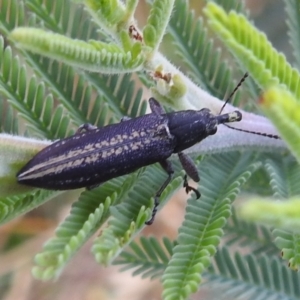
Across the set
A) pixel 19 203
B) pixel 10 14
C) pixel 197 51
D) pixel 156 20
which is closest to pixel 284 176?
pixel 197 51

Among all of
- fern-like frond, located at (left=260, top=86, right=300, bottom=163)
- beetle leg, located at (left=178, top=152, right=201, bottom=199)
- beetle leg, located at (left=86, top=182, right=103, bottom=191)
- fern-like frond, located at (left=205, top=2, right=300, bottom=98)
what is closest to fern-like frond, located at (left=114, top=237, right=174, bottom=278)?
beetle leg, located at (left=178, top=152, right=201, bottom=199)

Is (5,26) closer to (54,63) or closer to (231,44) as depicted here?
(54,63)

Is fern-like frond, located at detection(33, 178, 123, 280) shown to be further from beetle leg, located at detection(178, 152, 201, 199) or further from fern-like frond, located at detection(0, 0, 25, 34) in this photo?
fern-like frond, located at detection(0, 0, 25, 34)

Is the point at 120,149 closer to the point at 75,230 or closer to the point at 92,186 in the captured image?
the point at 92,186

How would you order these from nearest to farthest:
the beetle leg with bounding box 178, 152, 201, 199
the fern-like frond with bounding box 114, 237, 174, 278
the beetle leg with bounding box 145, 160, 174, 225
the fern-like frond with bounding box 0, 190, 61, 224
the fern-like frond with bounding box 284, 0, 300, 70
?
1. the fern-like frond with bounding box 0, 190, 61, 224
2. the beetle leg with bounding box 145, 160, 174, 225
3. the beetle leg with bounding box 178, 152, 201, 199
4. the fern-like frond with bounding box 284, 0, 300, 70
5. the fern-like frond with bounding box 114, 237, 174, 278

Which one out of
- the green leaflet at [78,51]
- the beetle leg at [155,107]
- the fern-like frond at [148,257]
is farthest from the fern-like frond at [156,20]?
the fern-like frond at [148,257]
